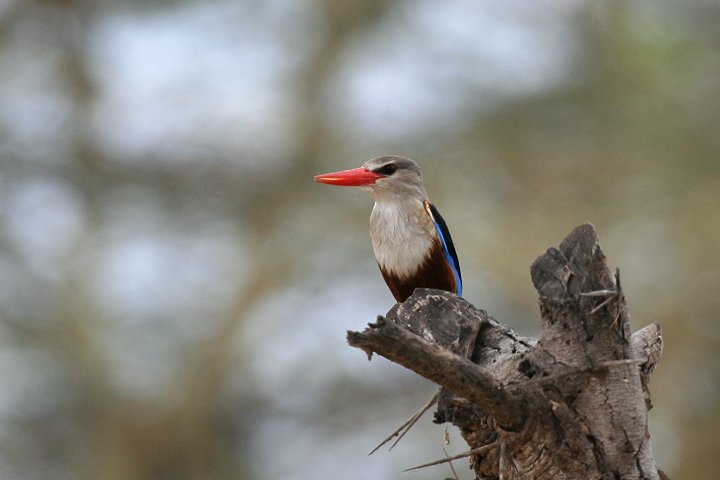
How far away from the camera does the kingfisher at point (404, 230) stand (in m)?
5.79

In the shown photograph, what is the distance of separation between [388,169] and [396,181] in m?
0.11

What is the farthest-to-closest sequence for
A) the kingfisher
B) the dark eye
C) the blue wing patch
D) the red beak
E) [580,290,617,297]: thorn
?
the dark eye → the red beak → the blue wing patch → the kingfisher → [580,290,617,297]: thorn

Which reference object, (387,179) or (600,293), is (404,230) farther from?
(600,293)

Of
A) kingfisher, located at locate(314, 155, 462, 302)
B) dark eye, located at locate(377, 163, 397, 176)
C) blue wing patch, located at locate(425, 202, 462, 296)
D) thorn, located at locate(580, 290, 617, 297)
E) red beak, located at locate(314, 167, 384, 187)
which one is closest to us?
thorn, located at locate(580, 290, 617, 297)

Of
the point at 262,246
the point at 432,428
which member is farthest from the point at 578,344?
the point at 262,246

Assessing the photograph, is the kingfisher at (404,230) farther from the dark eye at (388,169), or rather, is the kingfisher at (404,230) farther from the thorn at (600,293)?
Answer: the thorn at (600,293)

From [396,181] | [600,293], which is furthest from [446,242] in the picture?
[600,293]

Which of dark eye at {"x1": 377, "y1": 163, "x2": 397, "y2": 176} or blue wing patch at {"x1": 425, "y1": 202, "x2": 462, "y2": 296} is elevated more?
dark eye at {"x1": 377, "y1": 163, "x2": 397, "y2": 176}

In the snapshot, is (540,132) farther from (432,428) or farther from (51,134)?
(51,134)

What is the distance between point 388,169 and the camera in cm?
622

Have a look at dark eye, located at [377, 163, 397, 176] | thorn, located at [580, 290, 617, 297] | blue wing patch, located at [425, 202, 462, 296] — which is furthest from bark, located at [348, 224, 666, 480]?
dark eye, located at [377, 163, 397, 176]

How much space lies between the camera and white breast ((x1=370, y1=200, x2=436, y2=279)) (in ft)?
19.1

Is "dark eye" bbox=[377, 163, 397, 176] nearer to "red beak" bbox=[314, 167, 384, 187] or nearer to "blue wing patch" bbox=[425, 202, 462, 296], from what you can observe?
"red beak" bbox=[314, 167, 384, 187]

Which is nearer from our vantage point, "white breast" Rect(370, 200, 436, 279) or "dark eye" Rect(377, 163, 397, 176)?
"white breast" Rect(370, 200, 436, 279)
